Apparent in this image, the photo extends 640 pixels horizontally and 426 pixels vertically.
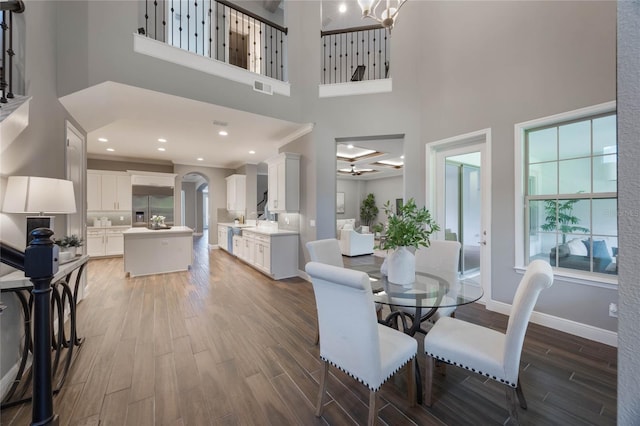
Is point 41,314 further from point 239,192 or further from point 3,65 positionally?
point 239,192

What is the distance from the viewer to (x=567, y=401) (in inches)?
68.1

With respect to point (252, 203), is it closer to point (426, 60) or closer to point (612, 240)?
point (426, 60)

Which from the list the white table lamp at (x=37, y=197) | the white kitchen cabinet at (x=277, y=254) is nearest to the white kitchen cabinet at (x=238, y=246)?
the white kitchen cabinet at (x=277, y=254)

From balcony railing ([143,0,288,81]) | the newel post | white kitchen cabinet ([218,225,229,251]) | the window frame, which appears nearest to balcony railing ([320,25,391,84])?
balcony railing ([143,0,288,81])

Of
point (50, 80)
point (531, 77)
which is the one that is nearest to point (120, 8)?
point (50, 80)

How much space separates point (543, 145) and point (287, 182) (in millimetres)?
3707

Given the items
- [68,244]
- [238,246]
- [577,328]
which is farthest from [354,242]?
[68,244]

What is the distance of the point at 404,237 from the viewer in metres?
2.01

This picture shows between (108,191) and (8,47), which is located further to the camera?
(108,191)

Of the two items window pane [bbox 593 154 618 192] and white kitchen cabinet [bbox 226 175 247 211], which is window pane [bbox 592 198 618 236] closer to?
window pane [bbox 593 154 618 192]

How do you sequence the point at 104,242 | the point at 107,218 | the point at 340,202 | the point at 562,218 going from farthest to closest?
the point at 340,202 < the point at 107,218 < the point at 104,242 < the point at 562,218

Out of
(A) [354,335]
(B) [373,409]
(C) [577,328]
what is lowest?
(C) [577,328]

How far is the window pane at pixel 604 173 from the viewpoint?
2465 mm

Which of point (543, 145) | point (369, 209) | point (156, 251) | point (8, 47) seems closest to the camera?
point (8, 47)
